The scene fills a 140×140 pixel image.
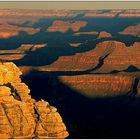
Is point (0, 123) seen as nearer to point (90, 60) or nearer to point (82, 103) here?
point (82, 103)

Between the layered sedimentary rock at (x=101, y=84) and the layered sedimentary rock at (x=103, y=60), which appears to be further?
the layered sedimentary rock at (x=103, y=60)

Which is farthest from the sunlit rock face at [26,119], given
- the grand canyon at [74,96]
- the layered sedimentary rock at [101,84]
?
the layered sedimentary rock at [101,84]

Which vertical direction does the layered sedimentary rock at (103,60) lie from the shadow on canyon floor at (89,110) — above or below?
below

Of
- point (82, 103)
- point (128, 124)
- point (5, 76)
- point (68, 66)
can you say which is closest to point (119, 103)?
point (82, 103)

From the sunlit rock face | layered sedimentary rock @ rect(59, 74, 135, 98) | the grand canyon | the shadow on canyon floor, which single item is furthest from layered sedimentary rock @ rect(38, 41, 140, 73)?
the sunlit rock face

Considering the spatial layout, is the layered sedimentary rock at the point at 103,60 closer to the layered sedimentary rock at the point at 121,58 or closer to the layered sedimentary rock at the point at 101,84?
the layered sedimentary rock at the point at 121,58
